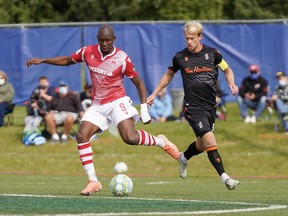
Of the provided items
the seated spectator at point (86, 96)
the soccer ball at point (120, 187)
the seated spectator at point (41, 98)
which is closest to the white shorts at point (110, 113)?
the soccer ball at point (120, 187)

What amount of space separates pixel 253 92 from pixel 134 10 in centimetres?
1572

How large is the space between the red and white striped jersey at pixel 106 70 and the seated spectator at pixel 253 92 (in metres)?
10.7

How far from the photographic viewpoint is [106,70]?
43.2 feet

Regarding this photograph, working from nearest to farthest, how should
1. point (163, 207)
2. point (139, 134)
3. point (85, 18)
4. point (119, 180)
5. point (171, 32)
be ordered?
1. point (163, 207)
2. point (119, 180)
3. point (139, 134)
4. point (171, 32)
5. point (85, 18)

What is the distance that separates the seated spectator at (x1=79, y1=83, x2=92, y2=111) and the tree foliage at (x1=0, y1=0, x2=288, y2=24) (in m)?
12.5

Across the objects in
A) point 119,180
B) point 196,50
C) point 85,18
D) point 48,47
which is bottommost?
point 85,18

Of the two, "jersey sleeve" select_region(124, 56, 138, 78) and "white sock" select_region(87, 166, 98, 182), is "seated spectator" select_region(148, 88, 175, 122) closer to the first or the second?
"jersey sleeve" select_region(124, 56, 138, 78)

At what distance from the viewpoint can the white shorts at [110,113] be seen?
43.5 ft

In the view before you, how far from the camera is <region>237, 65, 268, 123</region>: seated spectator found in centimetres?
2369

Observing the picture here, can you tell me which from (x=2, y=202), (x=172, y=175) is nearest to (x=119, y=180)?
(x=2, y=202)

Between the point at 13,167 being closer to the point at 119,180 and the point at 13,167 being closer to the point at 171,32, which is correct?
the point at 171,32

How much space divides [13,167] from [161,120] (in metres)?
4.06

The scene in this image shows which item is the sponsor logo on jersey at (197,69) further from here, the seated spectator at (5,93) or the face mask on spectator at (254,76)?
the seated spectator at (5,93)

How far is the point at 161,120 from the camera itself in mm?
24781
